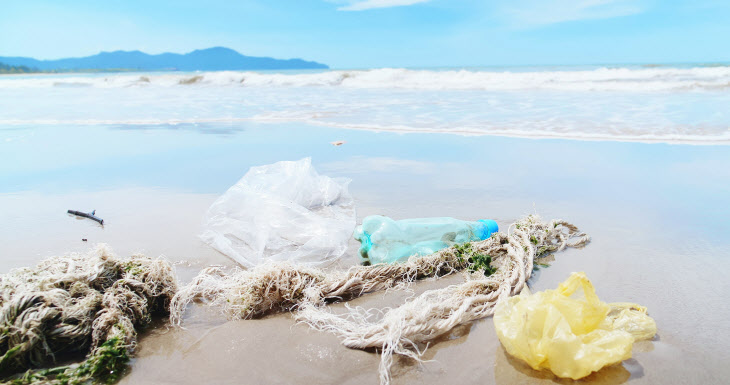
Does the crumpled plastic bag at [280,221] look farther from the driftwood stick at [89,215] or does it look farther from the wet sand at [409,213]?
the driftwood stick at [89,215]

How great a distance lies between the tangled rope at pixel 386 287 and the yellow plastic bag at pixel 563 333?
1.04 feet

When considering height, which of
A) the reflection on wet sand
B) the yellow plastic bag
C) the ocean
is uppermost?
the yellow plastic bag

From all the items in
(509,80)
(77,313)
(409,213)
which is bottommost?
(409,213)

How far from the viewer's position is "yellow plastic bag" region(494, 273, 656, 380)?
71.9 inches

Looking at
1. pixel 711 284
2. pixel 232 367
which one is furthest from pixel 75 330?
pixel 711 284

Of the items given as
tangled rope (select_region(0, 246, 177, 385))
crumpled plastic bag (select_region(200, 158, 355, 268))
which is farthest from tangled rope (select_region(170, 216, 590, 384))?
crumpled plastic bag (select_region(200, 158, 355, 268))

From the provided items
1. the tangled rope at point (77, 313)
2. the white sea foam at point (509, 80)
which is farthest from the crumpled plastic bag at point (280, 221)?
the white sea foam at point (509, 80)

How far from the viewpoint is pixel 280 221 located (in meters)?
3.58

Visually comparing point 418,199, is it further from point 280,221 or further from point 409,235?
point 280,221

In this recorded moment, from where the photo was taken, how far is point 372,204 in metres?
4.50

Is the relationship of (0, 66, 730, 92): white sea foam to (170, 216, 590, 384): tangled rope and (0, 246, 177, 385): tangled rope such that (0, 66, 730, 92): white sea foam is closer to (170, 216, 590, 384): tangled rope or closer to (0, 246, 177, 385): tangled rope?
(170, 216, 590, 384): tangled rope

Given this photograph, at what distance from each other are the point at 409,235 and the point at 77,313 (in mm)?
2110

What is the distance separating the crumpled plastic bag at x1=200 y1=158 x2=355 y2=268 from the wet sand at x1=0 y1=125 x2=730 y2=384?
0.47 feet

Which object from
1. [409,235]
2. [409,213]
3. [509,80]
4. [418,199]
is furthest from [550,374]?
[509,80]
